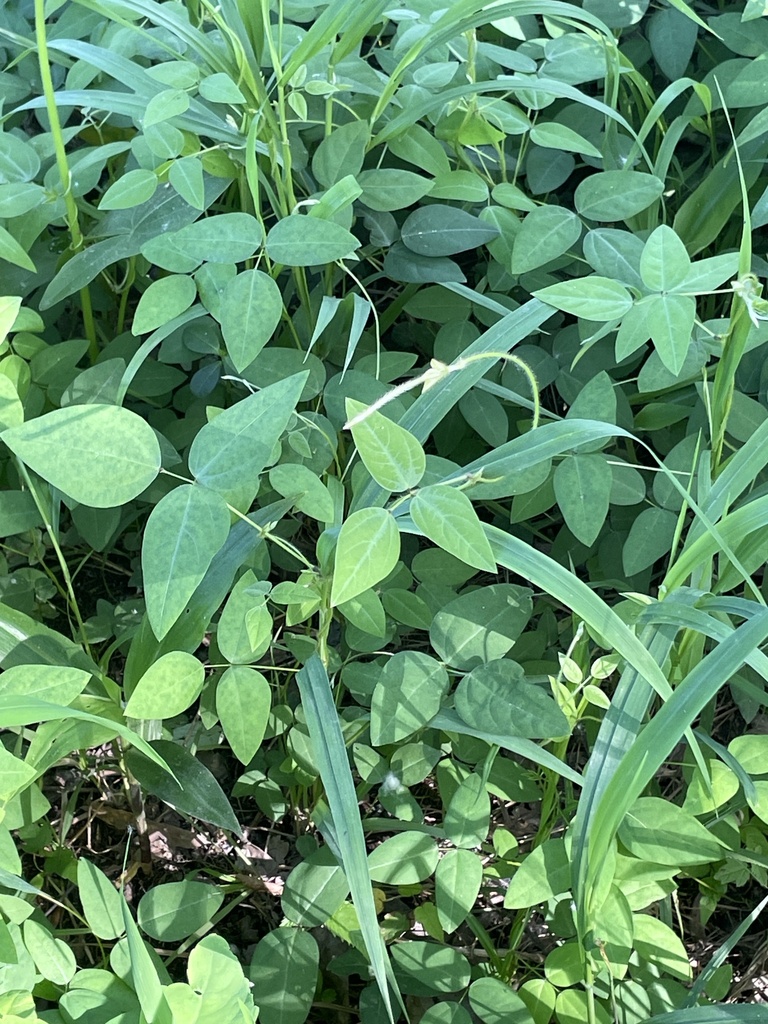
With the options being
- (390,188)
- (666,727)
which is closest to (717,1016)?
(666,727)

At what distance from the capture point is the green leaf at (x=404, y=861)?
87 centimetres

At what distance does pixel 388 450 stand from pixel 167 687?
31 centimetres

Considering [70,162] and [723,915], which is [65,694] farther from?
[723,915]

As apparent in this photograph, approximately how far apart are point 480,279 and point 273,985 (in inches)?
38.2

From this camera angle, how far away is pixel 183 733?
3.70 ft

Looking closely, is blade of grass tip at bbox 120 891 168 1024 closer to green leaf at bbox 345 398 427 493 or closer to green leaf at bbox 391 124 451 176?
green leaf at bbox 345 398 427 493

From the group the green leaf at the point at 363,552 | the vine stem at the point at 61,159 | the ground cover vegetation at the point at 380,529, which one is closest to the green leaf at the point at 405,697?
the ground cover vegetation at the point at 380,529

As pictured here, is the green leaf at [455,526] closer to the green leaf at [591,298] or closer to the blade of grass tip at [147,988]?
the green leaf at [591,298]

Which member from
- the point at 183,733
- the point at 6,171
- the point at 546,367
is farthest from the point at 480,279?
the point at 183,733

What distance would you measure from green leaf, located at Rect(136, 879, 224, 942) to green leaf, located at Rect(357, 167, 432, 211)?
0.83 meters

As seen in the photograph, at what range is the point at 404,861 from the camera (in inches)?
34.3

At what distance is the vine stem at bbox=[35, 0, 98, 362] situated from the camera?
88cm

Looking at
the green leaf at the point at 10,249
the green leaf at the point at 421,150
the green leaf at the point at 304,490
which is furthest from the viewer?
the green leaf at the point at 421,150

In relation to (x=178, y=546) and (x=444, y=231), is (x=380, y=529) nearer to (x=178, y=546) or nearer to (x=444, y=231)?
(x=178, y=546)
